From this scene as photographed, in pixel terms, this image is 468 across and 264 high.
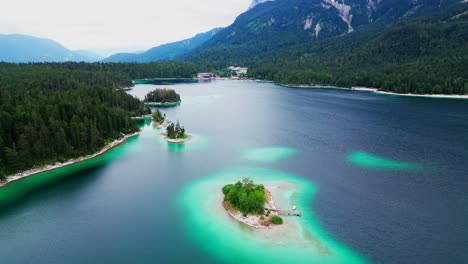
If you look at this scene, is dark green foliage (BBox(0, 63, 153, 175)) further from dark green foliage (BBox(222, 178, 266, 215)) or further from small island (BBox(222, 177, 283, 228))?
small island (BBox(222, 177, 283, 228))

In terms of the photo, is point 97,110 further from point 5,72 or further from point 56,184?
point 5,72

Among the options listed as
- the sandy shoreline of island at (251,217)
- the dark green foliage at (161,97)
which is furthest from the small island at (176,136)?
the dark green foliage at (161,97)

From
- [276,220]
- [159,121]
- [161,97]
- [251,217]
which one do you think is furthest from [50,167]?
[161,97]

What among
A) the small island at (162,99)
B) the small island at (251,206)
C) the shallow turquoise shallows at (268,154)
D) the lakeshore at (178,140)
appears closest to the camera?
the small island at (251,206)

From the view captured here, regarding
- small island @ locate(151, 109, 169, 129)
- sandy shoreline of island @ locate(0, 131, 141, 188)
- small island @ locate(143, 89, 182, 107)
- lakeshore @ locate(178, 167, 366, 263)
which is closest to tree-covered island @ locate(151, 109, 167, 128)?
small island @ locate(151, 109, 169, 129)

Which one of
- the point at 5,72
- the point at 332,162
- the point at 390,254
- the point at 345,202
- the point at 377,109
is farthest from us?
the point at 5,72

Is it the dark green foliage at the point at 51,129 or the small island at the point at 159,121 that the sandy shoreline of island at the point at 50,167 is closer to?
the dark green foliage at the point at 51,129

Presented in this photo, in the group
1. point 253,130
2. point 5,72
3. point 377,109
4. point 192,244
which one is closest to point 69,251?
point 192,244

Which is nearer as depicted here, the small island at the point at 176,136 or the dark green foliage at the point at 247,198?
the dark green foliage at the point at 247,198
